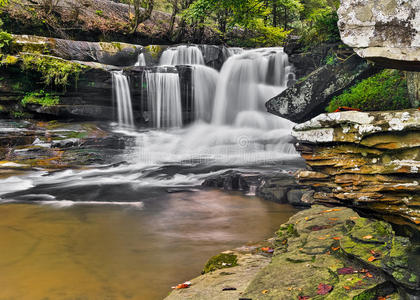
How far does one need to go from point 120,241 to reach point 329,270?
3.25 metres

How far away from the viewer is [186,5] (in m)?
19.8

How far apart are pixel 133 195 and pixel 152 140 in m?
5.61

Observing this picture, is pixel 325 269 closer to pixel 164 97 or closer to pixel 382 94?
pixel 382 94

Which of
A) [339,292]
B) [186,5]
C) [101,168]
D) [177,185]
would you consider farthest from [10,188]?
[186,5]

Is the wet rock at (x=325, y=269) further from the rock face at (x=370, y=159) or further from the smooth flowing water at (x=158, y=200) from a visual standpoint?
the smooth flowing water at (x=158, y=200)

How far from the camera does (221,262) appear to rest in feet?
11.8

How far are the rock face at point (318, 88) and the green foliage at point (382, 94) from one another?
95cm

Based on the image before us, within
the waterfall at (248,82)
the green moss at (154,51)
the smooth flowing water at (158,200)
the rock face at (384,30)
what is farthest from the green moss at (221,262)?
the green moss at (154,51)

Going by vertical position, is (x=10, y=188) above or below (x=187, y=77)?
below

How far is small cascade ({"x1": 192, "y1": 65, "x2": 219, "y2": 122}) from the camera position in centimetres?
1507

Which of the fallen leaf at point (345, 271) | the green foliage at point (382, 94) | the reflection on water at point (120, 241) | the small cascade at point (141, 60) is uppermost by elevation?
the small cascade at point (141, 60)

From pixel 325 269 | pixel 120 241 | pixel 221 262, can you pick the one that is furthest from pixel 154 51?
pixel 325 269

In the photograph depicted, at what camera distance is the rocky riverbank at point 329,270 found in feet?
7.29

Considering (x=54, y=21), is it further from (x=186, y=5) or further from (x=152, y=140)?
(x=152, y=140)
